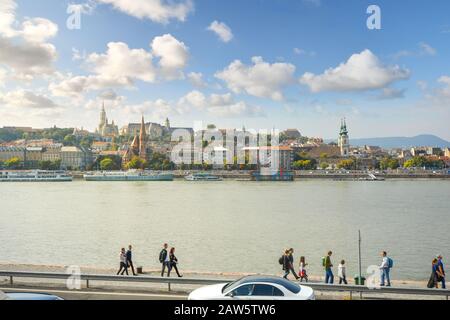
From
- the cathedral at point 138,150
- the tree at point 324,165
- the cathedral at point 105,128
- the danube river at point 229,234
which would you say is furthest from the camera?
the cathedral at point 105,128

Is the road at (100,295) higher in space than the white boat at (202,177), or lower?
lower

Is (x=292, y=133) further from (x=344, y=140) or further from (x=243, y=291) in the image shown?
(x=243, y=291)

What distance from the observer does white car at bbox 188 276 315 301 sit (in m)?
5.79

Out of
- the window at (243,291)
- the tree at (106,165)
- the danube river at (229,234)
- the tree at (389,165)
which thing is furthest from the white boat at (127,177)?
the window at (243,291)

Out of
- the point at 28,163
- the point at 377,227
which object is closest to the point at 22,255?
the point at 377,227

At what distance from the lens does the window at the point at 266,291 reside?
19.1 feet

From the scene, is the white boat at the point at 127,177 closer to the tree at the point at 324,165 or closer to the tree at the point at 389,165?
the tree at the point at 324,165

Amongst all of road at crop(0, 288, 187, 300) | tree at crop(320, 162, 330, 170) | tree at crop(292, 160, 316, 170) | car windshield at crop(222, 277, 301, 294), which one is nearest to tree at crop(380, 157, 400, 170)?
tree at crop(320, 162, 330, 170)

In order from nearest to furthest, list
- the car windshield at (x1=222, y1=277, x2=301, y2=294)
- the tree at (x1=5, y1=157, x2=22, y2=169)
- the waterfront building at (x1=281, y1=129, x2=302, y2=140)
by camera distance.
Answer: the car windshield at (x1=222, y1=277, x2=301, y2=294), the tree at (x1=5, y1=157, x2=22, y2=169), the waterfront building at (x1=281, y1=129, x2=302, y2=140)

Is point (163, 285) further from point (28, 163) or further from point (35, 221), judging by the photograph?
point (28, 163)

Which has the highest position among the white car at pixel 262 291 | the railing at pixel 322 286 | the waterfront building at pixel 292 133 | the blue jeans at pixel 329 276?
the waterfront building at pixel 292 133

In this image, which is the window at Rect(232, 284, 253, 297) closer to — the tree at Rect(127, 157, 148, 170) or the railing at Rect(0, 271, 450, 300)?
the railing at Rect(0, 271, 450, 300)

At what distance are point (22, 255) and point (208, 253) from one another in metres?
6.37
